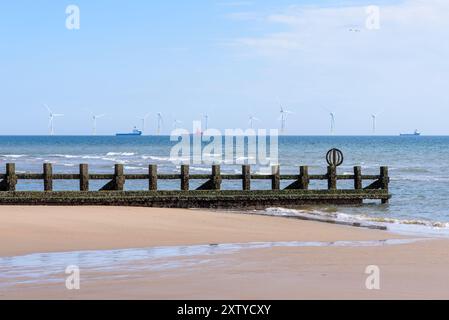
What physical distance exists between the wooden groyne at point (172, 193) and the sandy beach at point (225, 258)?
3.74 metres

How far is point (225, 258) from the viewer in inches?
539

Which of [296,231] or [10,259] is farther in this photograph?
[296,231]

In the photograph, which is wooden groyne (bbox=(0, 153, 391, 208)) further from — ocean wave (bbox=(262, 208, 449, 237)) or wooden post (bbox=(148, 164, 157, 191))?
ocean wave (bbox=(262, 208, 449, 237))

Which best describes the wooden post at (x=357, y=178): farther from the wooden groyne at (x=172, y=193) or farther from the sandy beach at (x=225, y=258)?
the sandy beach at (x=225, y=258)

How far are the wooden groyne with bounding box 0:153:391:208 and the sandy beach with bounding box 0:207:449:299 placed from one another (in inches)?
147

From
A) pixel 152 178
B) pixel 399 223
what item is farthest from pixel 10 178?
pixel 399 223

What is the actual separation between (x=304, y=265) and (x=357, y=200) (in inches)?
682

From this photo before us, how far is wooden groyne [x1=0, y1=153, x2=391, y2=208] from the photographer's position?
26109 millimetres

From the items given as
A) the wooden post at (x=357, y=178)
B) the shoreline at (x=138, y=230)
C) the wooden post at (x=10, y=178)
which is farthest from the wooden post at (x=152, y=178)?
the wooden post at (x=357, y=178)

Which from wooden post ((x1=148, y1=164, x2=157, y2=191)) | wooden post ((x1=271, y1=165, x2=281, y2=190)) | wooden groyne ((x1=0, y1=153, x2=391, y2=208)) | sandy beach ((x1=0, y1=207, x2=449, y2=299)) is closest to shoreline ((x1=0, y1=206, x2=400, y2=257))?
sandy beach ((x1=0, y1=207, x2=449, y2=299))

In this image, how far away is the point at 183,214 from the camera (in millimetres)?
22141

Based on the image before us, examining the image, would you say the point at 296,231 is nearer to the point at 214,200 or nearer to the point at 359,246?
the point at 359,246

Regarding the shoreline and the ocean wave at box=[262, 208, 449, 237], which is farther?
the ocean wave at box=[262, 208, 449, 237]
